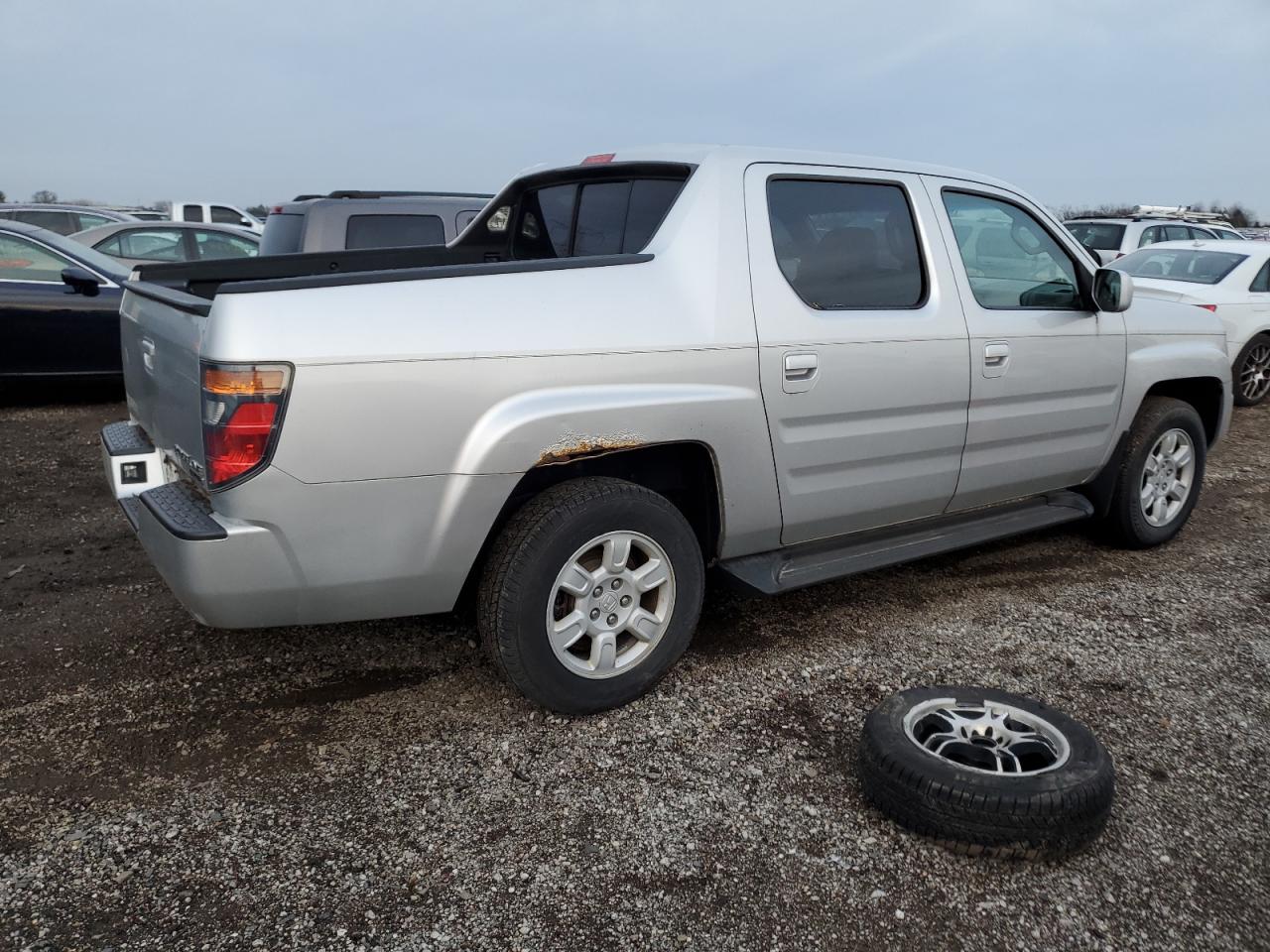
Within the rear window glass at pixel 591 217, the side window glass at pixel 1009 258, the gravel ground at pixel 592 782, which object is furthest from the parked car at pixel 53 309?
the side window glass at pixel 1009 258

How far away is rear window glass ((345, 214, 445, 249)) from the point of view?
23.4 ft

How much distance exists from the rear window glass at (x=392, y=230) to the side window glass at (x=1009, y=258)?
441 cm

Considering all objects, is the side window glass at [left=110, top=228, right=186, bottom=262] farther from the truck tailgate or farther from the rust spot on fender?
the rust spot on fender

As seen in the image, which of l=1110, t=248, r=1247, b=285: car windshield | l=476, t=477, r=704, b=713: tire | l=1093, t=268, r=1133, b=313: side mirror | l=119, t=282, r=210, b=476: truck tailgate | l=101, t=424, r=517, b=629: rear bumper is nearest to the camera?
l=101, t=424, r=517, b=629: rear bumper

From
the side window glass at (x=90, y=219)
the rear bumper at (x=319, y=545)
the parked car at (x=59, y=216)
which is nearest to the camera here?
the rear bumper at (x=319, y=545)

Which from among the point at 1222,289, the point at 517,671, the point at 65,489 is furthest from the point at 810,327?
the point at 1222,289

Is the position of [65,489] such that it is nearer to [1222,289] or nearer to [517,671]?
[517,671]

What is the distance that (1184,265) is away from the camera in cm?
955

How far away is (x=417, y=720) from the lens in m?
3.16

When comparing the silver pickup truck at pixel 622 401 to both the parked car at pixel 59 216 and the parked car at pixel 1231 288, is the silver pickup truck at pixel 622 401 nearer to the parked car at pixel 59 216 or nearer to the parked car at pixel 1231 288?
the parked car at pixel 1231 288

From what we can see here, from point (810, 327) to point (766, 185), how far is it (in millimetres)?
521

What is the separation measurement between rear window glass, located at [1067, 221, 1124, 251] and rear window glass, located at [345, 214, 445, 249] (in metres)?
9.78

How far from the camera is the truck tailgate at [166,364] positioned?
2811 millimetres

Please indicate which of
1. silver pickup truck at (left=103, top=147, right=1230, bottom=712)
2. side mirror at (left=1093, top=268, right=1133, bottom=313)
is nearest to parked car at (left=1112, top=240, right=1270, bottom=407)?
side mirror at (left=1093, top=268, right=1133, bottom=313)
